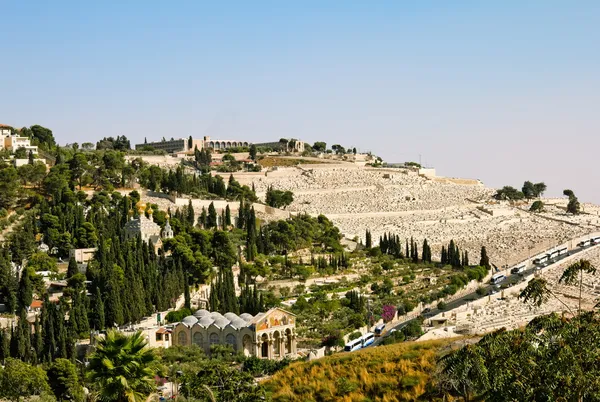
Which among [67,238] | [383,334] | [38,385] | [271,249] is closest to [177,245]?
[67,238]

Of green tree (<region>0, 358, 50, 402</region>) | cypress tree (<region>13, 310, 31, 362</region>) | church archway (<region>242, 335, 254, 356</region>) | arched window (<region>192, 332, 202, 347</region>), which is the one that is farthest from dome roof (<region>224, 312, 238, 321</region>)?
green tree (<region>0, 358, 50, 402</region>)

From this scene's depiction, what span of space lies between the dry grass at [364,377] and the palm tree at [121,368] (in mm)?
7306

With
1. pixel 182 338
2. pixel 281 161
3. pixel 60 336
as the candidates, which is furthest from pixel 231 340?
pixel 281 161

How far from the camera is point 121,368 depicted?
48.0 ft

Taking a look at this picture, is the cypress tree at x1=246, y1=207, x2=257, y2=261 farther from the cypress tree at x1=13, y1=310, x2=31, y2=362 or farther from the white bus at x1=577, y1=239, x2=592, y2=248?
the white bus at x1=577, y1=239, x2=592, y2=248

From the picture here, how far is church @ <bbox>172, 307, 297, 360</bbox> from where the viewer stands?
35.5m

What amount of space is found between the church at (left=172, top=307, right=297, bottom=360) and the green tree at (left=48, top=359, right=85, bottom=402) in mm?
7307

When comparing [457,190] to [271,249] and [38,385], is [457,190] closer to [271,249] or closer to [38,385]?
[271,249]

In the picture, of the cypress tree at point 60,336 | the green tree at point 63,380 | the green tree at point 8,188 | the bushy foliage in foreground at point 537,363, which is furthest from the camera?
the green tree at point 8,188

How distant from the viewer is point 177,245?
47.0m

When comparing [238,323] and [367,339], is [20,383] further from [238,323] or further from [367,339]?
[367,339]

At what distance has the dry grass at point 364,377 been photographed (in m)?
21.3

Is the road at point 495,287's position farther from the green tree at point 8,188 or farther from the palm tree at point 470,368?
the green tree at point 8,188

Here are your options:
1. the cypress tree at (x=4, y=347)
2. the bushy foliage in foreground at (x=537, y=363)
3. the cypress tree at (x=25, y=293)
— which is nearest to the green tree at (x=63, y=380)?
the cypress tree at (x=4, y=347)
